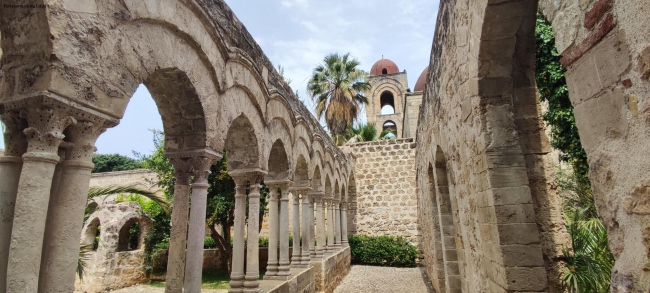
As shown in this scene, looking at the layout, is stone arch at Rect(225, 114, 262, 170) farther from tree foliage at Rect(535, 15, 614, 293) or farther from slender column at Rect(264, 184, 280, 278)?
tree foliage at Rect(535, 15, 614, 293)

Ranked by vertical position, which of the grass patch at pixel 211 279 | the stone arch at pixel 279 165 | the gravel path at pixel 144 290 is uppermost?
the stone arch at pixel 279 165

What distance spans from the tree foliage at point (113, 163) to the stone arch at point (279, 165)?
32.0 m

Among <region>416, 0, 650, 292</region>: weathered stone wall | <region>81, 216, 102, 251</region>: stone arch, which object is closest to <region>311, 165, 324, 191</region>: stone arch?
<region>416, 0, 650, 292</region>: weathered stone wall

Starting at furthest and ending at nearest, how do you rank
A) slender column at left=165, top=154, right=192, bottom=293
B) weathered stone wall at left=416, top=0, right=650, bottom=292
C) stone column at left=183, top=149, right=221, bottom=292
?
stone column at left=183, top=149, right=221, bottom=292 < slender column at left=165, top=154, right=192, bottom=293 < weathered stone wall at left=416, top=0, right=650, bottom=292

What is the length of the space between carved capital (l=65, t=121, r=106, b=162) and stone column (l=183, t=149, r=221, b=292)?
143 centimetres

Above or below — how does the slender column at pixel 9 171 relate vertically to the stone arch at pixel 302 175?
below

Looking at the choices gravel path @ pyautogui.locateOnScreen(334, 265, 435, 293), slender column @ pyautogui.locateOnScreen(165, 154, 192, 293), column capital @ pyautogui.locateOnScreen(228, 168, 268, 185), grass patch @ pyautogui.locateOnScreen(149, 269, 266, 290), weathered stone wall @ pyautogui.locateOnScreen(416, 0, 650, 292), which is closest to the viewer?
weathered stone wall @ pyautogui.locateOnScreen(416, 0, 650, 292)

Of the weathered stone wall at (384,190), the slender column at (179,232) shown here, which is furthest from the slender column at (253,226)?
the weathered stone wall at (384,190)

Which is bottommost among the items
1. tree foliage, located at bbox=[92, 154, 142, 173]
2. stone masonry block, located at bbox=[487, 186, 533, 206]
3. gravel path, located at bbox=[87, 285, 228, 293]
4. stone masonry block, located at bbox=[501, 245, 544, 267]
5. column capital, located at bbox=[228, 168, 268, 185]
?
gravel path, located at bbox=[87, 285, 228, 293]

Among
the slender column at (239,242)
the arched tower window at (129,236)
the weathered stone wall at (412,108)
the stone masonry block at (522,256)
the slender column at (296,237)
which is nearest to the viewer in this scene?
the stone masonry block at (522,256)

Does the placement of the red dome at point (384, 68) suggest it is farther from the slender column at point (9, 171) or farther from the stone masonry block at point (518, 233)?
the slender column at point (9, 171)

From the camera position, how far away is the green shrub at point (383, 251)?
43.2 ft

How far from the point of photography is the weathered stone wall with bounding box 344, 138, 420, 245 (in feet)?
48.6

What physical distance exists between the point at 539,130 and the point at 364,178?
12785 millimetres
